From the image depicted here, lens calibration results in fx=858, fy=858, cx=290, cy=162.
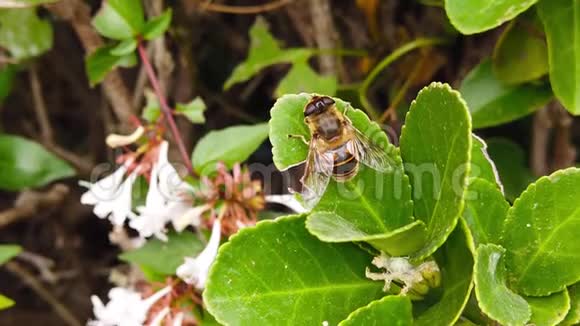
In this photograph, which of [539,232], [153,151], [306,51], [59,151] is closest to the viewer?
[539,232]

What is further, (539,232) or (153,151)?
(153,151)

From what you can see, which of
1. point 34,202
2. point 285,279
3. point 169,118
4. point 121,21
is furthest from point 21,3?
point 285,279

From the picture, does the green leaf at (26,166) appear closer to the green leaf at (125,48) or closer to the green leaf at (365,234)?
the green leaf at (125,48)

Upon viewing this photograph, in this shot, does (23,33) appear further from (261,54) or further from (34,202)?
(261,54)

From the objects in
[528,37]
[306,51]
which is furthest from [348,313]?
[306,51]

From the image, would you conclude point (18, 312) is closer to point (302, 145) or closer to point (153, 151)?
point (153, 151)

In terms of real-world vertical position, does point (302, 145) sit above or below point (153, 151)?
above
